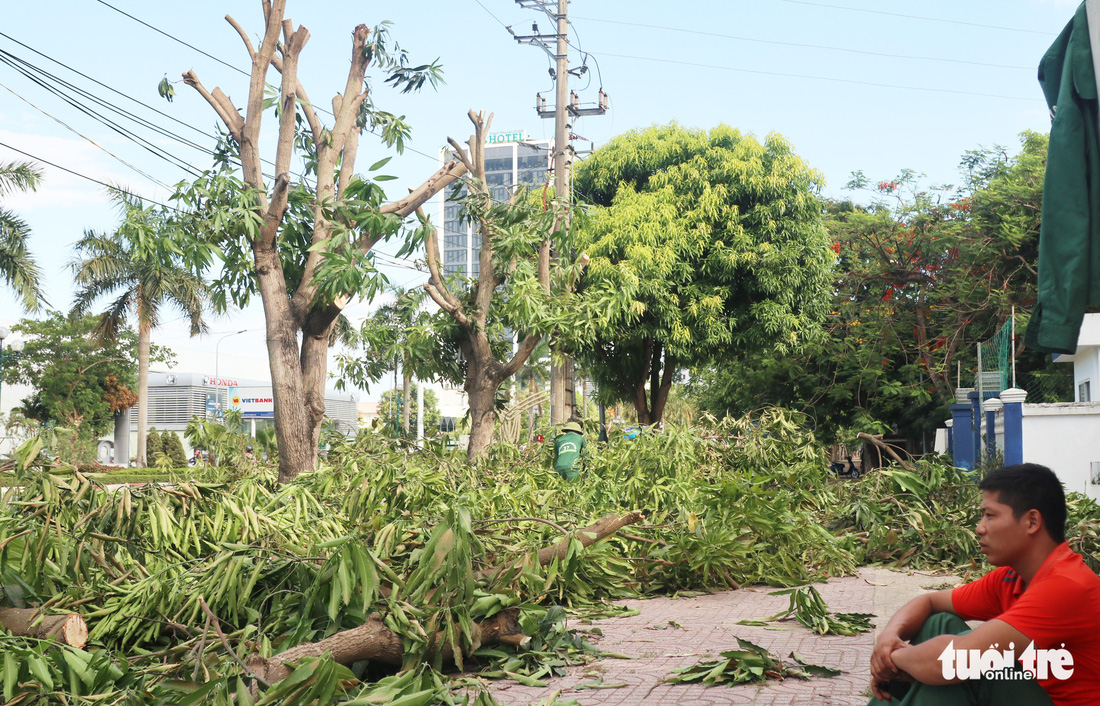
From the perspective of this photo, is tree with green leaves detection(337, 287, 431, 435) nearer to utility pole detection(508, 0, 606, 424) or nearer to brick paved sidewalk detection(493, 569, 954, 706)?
utility pole detection(508, 0, 606, 424)

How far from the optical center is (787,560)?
7344mm

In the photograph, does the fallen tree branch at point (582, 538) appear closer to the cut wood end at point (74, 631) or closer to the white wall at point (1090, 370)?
the cut wood end at point (74, 631)

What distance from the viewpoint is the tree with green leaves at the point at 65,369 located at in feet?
110

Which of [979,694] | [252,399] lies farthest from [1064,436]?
[252,399]

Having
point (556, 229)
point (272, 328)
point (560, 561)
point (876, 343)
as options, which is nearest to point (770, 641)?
point (560, 561)

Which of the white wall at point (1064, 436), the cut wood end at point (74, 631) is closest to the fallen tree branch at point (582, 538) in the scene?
the cut wood end at point (74, 631)

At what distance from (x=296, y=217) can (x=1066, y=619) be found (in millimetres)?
8792

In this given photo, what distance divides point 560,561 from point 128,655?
7.74 feet

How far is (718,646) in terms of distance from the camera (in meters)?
5.26

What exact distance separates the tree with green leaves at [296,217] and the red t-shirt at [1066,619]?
275 inches

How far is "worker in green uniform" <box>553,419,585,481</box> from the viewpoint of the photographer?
9.34m

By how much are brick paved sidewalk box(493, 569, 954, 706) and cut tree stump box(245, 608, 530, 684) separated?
0.30m

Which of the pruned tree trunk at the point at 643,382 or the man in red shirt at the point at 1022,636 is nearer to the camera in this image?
the man in red shirt at the point at 1022,636

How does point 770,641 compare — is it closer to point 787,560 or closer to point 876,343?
point 787,560
